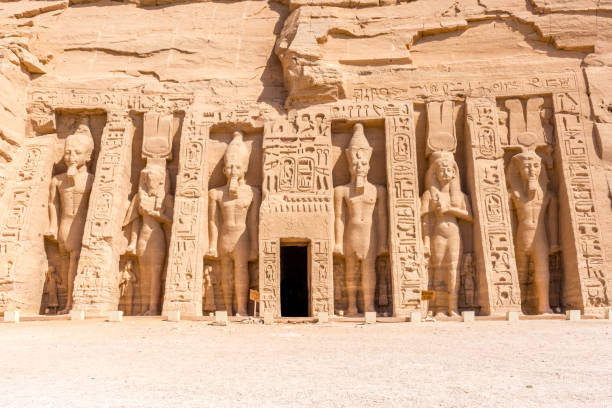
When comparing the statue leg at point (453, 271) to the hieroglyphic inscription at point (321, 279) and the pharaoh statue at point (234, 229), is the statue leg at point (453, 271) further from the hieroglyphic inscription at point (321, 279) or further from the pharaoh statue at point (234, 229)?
the pharaoh statue at point (234, 229)

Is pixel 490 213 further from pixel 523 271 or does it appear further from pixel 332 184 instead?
pixel 332 184

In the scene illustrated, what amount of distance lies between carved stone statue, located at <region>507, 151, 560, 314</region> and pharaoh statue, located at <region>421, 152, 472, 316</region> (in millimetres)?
987

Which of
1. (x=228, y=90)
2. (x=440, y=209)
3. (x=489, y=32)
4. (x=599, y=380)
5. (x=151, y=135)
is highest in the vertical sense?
(x=489, y=32)

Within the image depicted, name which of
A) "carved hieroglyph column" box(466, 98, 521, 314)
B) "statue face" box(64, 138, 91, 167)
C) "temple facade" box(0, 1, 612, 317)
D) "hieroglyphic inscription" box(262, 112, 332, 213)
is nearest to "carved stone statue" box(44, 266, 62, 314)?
"temple facade" box(0, 1, 612, 317)

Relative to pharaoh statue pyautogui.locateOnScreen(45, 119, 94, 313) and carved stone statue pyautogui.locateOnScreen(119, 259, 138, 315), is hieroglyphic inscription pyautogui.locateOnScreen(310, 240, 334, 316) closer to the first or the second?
carved stone statue pyautogui.locateOnScreen(119, 259, 138, 315)

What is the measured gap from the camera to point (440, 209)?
11305mm

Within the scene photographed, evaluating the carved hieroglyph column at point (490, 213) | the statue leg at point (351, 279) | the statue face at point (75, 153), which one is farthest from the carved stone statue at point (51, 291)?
the carved hieroglyph column at point (490, 213)

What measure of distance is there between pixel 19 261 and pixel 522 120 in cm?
985

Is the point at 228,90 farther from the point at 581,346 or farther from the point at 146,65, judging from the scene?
the point at 581,346

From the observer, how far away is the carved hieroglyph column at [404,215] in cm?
1083

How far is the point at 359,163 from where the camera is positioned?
38.0 feet

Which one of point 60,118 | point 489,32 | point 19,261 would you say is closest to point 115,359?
point 19,261

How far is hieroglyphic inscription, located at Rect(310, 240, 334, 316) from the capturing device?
10.8m

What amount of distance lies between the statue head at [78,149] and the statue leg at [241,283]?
3.79m
